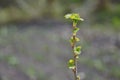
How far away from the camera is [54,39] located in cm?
670

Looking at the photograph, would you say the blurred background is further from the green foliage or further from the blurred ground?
the green foliage

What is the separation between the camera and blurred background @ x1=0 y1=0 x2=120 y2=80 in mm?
5084

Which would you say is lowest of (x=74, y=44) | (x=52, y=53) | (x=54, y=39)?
(x=74, y=44)

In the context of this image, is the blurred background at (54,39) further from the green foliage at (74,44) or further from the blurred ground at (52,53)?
the green foliage at (74,44)

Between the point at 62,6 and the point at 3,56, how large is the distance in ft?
11.9

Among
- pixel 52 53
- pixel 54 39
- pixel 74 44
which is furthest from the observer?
pixel 54 39

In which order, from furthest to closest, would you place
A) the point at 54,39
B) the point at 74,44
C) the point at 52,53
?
the point at 54,39 < the point at 52,53 < the point at 74,44

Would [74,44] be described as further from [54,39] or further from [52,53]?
[54,39]

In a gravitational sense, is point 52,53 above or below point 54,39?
below

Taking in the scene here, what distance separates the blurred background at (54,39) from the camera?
5084mm

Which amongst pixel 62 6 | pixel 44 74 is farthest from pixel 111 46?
pixel 62 6

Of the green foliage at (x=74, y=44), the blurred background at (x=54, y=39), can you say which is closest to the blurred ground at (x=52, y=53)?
the blurred background at (x=54, y=39)

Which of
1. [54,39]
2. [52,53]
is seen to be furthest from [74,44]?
[54,39]

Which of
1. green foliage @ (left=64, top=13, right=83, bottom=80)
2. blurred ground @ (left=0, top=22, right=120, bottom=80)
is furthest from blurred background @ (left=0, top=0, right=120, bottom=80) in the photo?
green foliage @ (left=64, top=13, right=83, bottom=80)
